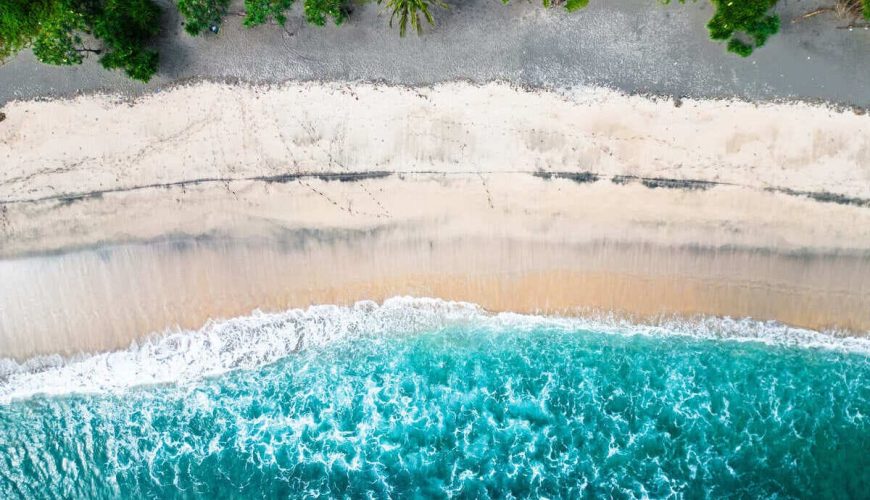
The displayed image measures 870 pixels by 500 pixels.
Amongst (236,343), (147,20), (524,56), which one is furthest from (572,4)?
(236,343)

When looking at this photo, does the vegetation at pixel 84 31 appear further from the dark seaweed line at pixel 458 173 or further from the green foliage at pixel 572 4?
the green foliage at pixel 572 4

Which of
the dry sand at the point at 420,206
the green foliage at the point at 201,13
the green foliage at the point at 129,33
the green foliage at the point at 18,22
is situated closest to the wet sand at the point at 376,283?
the dry sand at the point at 420,206

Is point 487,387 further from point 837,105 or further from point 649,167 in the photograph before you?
point 837,105

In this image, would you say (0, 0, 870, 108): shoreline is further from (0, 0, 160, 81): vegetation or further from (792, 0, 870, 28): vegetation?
(0, 0, 160, 81): vegetation

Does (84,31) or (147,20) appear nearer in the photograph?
(84,31)

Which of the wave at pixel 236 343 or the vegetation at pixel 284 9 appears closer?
the vegetation at pixel 284 9

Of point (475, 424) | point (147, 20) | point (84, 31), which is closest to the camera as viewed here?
point (84, 31)

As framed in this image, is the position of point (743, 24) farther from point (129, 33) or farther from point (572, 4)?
point (129, 33)
